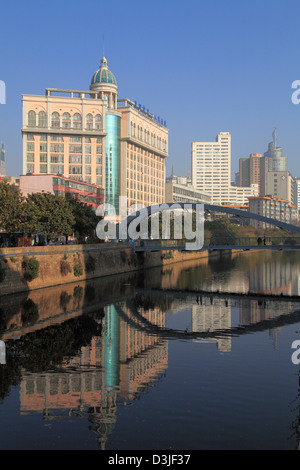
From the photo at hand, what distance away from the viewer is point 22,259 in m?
48.1

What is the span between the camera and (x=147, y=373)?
24750 millimetres

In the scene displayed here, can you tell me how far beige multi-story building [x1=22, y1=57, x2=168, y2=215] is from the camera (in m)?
115

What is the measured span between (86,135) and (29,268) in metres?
73.9

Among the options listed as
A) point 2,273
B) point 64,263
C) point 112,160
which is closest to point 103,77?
point 112,160

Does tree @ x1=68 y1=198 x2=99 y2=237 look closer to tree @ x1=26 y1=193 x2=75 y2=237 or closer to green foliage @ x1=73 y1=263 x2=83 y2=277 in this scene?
tree @ x1=26 y1=193 x2=75 y2=237

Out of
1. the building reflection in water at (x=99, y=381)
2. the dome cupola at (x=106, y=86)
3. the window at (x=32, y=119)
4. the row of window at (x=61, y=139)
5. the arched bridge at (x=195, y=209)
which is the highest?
the dome cupola at (x=106, y=86)

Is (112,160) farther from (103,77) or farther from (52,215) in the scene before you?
(52,215)

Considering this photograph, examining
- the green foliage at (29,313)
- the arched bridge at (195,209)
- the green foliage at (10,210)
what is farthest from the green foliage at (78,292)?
the arched bridge at (195,209)

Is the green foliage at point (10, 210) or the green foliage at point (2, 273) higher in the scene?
the green foliage at point (10, 210)

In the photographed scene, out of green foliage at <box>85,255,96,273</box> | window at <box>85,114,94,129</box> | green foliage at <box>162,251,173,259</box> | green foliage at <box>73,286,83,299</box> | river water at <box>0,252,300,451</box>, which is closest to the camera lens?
river water at <box>0,252,300,451</box>

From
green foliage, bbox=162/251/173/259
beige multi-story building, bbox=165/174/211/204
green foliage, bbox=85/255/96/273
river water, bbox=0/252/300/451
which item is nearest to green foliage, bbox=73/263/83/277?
green foliage, bbox=85/255/96/273

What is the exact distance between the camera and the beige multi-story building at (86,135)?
11475 centimetres

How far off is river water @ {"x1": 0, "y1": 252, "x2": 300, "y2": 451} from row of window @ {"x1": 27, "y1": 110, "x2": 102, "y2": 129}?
75637mm

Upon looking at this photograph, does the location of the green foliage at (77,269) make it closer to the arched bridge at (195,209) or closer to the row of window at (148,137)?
the arched bridge at (195,209)
